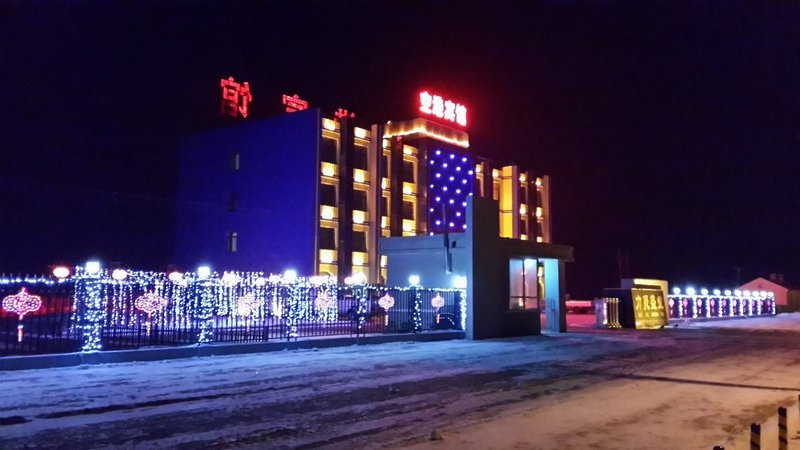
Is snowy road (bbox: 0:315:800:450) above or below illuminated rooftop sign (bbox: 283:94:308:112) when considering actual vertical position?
below

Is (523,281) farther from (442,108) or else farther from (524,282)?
(442,108)

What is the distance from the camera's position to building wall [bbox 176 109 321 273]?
154 ft

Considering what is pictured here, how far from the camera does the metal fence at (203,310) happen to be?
16250mm

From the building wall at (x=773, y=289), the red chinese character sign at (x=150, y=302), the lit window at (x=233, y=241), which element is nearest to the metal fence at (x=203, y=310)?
the red chinese character sign at (x=150, y=302)

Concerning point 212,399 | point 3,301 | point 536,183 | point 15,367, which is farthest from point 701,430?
point 536,183

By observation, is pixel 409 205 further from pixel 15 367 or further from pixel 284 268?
pixel 15 367

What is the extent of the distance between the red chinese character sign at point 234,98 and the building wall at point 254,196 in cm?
158

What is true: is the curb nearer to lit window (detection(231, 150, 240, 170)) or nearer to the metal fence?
the metal fence

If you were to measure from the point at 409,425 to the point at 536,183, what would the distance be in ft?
205

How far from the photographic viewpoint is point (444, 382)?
43.8 ft

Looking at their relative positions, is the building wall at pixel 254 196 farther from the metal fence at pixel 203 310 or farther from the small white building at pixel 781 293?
the small white building at pixel 781 293

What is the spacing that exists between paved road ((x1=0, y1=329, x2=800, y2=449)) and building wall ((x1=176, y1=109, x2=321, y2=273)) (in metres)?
28.7

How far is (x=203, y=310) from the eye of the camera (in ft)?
60.7

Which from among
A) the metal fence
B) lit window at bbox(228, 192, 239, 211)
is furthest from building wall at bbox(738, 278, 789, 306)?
the metal fence
